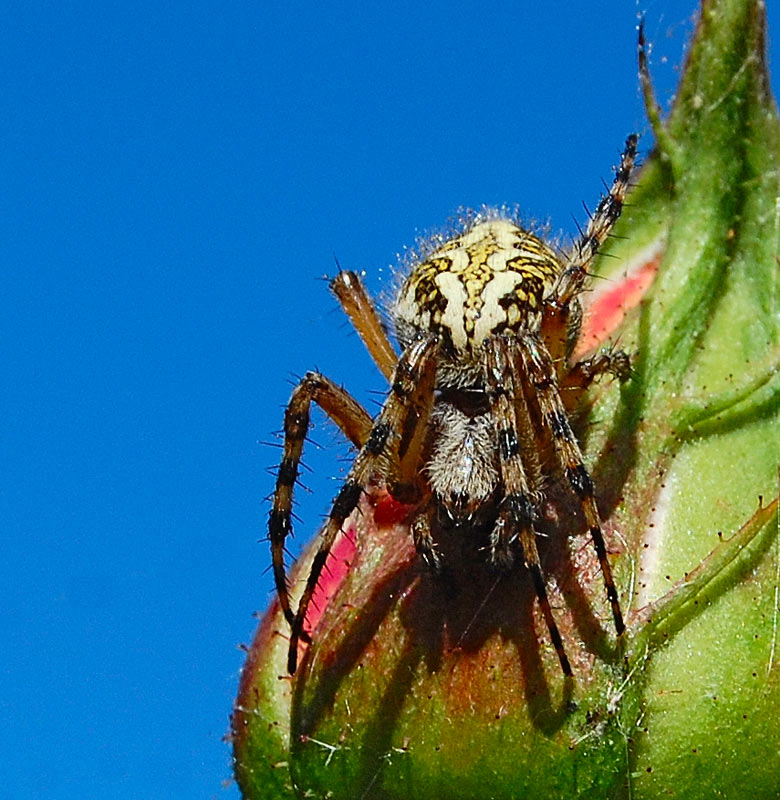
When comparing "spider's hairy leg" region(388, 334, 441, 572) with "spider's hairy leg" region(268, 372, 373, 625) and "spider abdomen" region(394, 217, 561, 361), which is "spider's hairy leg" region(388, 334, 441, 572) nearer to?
"spider abdomen" region(394, 217, 561, 361)

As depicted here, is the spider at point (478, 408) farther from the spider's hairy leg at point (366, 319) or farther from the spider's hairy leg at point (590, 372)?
the spider's hairy leg at point (366, 319)

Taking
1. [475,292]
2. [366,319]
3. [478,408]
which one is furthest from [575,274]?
[366,319]

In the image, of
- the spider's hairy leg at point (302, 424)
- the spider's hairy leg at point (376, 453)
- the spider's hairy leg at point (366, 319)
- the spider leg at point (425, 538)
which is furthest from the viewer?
the spider's hairy leg at point (366, 319)

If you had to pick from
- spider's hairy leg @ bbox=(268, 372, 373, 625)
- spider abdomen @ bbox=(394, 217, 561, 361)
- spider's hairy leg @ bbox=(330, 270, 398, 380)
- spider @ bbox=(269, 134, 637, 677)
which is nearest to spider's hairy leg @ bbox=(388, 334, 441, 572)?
spider @ bbox=(269, 134, 637, 677)

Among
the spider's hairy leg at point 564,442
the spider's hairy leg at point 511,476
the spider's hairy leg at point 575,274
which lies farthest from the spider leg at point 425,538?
the spider's hairy leg at point 575,274

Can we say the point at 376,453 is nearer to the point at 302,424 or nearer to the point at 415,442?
the point at 415,442

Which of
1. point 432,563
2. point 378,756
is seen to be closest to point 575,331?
point 432,563
